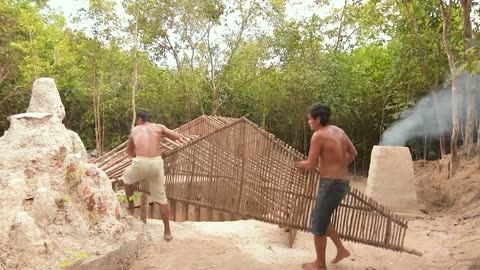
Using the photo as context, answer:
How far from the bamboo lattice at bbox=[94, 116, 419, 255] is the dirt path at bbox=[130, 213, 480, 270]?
0.34 m

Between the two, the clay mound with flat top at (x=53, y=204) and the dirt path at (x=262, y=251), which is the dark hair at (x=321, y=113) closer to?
the dirt path at (x=262, y=251)

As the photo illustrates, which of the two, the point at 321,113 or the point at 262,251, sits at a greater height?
the point at 321,113

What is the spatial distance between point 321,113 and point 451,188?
16.9 feet

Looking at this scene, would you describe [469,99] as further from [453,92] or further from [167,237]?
[167,237]

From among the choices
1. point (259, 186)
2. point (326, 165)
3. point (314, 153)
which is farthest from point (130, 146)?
point (326, 165)

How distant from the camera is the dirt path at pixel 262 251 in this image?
14.5 ft

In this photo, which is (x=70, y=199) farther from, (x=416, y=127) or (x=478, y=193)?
(x=416, y=127)

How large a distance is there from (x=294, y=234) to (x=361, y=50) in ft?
34.0

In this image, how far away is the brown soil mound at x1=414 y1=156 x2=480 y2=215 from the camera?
725 centimetres

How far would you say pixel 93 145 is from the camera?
48.9 ft

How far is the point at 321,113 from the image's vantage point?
3.99 metres

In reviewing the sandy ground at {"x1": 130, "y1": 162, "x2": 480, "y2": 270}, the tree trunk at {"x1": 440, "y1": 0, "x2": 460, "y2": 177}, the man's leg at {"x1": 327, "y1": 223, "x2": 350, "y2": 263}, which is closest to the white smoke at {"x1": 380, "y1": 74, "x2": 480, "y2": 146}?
the tree trunk at {"x1": 440, "y1": 0, "x2": 460, "y2": 177}

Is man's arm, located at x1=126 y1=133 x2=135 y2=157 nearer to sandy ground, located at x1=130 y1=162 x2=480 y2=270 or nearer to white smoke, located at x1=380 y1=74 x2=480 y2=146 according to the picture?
sandy ground, located at x1=130 y1=162 x2=480 y2=270

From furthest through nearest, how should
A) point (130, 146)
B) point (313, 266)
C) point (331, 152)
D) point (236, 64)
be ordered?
point (236, 64) < point (130, 146) < point (313, 266) < point (331, 152)
